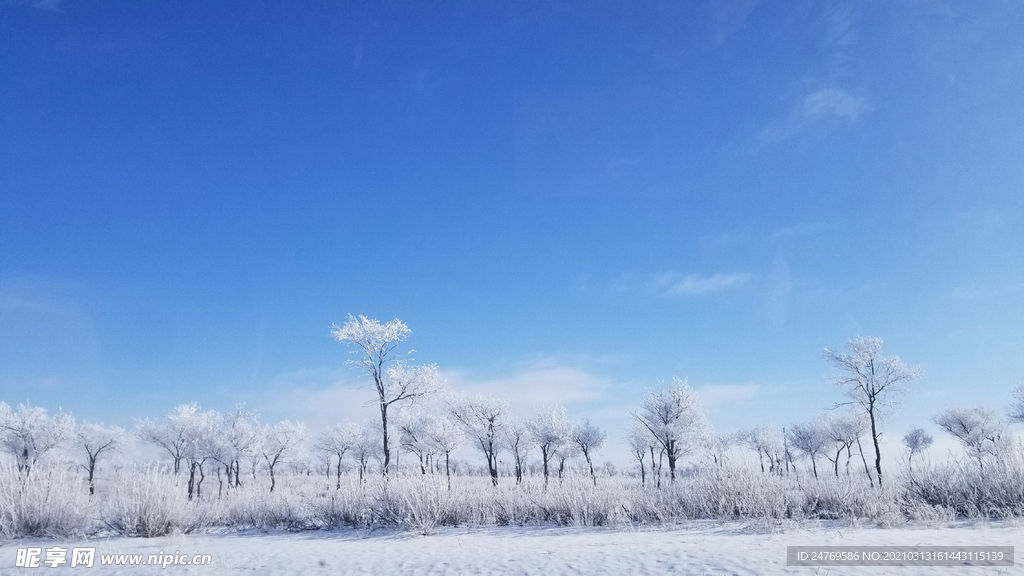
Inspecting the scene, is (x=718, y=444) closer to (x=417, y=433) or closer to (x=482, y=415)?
(x=482, y=415)

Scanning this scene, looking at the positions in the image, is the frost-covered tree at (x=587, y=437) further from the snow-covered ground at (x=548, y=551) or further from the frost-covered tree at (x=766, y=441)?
the snow-covered ground at (x=548, y=551)

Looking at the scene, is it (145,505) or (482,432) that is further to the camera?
(482,432)

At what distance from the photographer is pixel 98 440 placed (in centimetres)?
5522

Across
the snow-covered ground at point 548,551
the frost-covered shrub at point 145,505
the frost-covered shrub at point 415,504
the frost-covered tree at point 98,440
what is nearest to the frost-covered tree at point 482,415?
the frost-covered shrub at point 415,504

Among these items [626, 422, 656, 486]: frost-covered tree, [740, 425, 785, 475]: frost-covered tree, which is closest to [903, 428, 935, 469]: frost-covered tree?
[740, 425, 785, 475]: frost-covered tree

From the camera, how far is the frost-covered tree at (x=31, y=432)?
46.1m

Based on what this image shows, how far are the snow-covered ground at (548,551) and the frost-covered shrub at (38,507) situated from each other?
1.15ft

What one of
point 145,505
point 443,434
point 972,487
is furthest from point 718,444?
point 443,434

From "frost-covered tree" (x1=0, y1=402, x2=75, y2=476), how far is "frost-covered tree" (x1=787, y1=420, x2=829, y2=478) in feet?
253

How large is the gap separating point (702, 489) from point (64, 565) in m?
11.4

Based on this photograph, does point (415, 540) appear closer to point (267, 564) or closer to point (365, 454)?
point (267, 564)

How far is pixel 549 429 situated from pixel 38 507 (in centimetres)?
4150

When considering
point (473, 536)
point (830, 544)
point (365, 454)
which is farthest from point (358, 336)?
point (365, 454)

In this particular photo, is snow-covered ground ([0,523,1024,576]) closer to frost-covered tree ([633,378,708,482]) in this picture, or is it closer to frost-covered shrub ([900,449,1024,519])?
frost-covered shrub ([900,449,1024,519])
